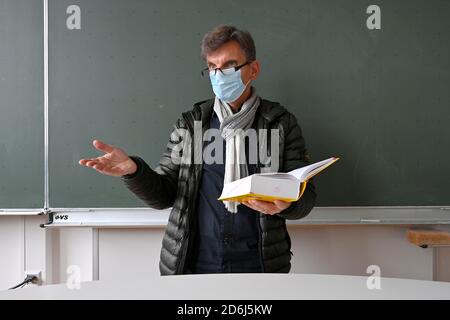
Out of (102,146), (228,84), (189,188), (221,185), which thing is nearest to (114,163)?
(102,146)

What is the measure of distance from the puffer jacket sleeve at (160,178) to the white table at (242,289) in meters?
0.35

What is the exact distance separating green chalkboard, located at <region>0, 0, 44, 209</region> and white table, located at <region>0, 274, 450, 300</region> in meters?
0.92

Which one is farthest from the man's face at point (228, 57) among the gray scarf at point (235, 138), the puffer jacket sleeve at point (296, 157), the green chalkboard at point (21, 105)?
the green chalkboard at point (21, 105)

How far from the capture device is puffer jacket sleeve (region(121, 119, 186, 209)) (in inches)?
50.2

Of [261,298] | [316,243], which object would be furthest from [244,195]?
[316,243]

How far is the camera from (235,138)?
1.37 m

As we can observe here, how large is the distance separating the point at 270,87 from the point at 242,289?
1.10 meters

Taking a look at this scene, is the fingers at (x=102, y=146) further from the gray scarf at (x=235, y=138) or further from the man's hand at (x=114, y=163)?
the gray scarf at (x=235, y=138)

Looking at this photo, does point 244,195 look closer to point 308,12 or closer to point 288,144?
point 288,144

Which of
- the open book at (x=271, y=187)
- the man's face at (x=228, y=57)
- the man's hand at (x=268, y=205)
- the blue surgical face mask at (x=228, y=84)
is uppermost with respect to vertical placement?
the man's face at (x=228, y=57)

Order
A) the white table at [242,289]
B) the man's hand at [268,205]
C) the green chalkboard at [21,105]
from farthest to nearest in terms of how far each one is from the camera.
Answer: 1. the green chalkboard at [21,105]
2. the man's hand at [268,205]
3. the white table at [242,289]

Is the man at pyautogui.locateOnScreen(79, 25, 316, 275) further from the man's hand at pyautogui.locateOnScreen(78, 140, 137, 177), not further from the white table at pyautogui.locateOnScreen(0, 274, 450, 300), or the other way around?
the white table at pyautogui.locateOnScreen(0, 274, 450, 300)

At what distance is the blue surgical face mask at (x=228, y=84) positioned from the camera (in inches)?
53.2

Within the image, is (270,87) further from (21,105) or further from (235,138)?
(21,105)
